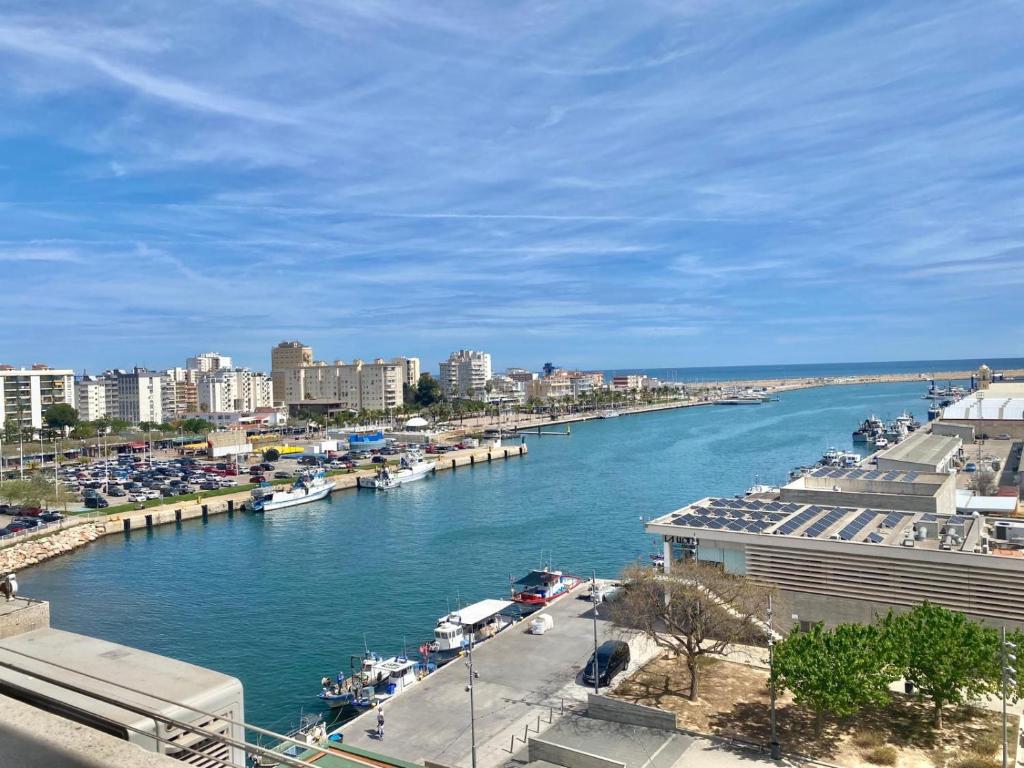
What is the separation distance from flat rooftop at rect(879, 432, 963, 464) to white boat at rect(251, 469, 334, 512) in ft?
88.2

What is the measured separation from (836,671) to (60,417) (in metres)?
67.5

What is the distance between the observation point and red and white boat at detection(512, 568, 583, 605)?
19641 millimetres

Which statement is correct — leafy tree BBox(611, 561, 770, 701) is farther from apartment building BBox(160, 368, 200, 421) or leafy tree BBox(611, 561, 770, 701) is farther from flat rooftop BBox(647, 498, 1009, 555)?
apartment building BBox(160, 368, 200, 421)

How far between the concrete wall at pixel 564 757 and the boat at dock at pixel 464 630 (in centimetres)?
568

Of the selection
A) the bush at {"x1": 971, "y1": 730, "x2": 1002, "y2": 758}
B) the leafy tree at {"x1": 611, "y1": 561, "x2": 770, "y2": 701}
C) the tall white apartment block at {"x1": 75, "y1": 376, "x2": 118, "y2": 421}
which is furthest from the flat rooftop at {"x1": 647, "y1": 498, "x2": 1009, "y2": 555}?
the tall white apartment block at {"x1": 75, "y1": 376, "x2": 118, "y2": 421}

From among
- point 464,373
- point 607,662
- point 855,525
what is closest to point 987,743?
point 607,662

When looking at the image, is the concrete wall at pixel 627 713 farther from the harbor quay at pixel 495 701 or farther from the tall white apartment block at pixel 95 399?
the tall white apartment block at pixel 95 399

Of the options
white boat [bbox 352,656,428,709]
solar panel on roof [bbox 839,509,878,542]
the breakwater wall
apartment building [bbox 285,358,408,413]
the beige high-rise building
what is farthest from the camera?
the beige high-rise building

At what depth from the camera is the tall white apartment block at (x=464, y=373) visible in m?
122

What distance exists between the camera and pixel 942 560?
13633 millimetres

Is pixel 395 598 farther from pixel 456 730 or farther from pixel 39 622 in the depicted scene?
pixel 39 622

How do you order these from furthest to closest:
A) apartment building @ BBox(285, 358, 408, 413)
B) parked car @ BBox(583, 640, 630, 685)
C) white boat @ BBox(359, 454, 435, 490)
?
1. apartment building @ BBox(285, 358, 408, 413)
2. white boat @ BBox(359, 454, 435, 490)
3. parked car @ BBox(583, 640, 630, 685)

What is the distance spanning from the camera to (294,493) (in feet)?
128

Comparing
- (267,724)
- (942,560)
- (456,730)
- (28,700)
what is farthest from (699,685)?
(28,700)
